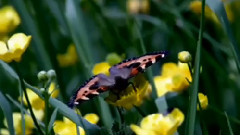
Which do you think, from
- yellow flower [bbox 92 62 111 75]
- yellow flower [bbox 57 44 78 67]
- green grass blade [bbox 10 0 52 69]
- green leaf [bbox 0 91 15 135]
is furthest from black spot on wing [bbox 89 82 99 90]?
yellow flower [bbox 57 44 78 67]

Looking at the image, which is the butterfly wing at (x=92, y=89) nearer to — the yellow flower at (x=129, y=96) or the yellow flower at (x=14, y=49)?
the yellow flower at (x=129, y=96)

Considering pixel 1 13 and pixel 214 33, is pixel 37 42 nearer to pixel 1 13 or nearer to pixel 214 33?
pixel 1 13

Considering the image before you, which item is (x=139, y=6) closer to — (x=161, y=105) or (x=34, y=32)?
(x=34, y=32)

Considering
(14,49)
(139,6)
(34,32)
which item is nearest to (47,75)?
(14,49)

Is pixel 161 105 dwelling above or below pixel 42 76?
below

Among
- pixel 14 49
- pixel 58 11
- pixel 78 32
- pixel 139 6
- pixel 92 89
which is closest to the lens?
pixel 92 89

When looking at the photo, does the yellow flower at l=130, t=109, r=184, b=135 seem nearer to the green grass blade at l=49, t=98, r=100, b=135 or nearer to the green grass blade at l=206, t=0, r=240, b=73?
the green grass blade at l=49, t=98, r=100, b=135

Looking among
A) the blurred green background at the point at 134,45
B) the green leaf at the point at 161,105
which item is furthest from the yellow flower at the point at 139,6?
the green leaf at the point at 161,105
